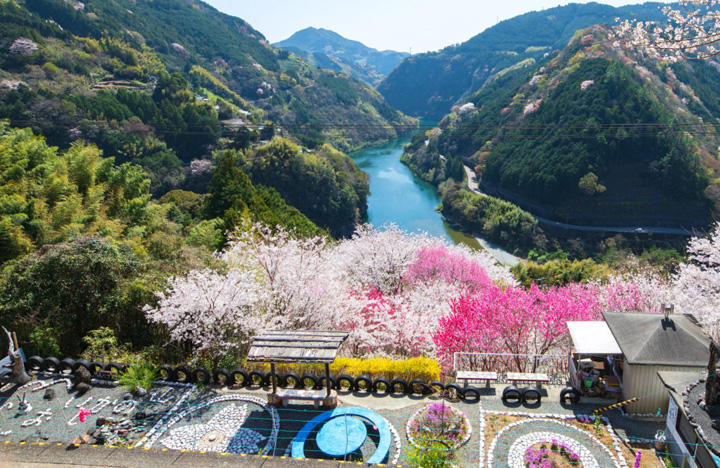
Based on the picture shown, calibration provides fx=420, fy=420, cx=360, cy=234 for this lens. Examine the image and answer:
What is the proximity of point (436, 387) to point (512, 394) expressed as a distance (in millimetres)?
1866

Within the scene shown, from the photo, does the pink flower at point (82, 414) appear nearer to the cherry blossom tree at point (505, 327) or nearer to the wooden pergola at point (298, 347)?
the wooden pergola at point (298, 347)

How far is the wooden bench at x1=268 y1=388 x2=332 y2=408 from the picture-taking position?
9.94m

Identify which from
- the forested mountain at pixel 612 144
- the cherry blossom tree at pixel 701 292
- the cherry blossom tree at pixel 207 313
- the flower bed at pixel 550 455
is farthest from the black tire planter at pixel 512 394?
the forested mountain at pixel 612 144

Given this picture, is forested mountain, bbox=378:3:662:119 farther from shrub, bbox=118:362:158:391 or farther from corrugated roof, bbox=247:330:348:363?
shrub, bbox=118:362:158:391

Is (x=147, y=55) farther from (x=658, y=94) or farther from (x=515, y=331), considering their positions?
(x=515, y=331)

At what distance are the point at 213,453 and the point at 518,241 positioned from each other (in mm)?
51063

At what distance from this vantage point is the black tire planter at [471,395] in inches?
415

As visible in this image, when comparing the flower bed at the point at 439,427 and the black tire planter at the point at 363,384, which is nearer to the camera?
the flower bed at the point at 439,427

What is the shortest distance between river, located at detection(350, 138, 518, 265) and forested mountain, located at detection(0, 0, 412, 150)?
37.3 ft

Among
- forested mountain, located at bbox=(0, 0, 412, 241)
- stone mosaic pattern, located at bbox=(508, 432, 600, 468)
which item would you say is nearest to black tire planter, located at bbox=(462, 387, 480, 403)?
stone mosaic pattern, located at bbox=(508, 432, 600, 468)

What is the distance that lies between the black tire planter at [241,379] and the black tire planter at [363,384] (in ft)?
9.28

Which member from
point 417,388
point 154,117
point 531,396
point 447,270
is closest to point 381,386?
point 417,388

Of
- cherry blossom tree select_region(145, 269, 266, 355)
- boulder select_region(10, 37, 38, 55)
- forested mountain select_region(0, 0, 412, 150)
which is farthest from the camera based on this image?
forested mountain select_region(0, 0, 412, 150)

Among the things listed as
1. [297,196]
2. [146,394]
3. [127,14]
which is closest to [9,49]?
[297,196]
